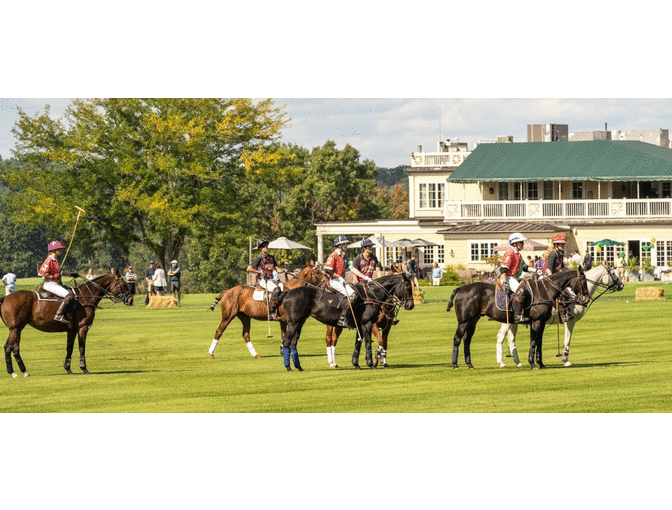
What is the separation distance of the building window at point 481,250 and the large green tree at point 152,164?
369 inches

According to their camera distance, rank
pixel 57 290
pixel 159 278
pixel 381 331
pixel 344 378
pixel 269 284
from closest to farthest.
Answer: pixel 344 378, pixel 57 290, pixel 381 331, pixel 269 284, pixel 159 278

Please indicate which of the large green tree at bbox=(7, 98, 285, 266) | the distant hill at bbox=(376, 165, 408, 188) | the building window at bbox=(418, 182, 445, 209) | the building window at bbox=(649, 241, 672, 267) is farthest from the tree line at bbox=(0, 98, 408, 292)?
the distant hill at bbox=(376, 165, 408, 188)

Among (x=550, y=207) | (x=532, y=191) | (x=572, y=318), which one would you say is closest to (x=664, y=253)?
(x=550, y=207)

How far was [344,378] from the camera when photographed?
1936 centimetres

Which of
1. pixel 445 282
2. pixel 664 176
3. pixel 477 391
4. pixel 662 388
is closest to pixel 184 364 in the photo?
pixel 477 391

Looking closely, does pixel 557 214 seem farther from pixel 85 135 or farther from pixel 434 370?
pixel 434 370

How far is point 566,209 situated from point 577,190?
3.03m

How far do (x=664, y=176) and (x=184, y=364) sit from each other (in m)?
25.0

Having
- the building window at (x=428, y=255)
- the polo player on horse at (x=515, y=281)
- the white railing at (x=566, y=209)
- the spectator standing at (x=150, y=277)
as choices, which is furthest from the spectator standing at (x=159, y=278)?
the polo player on horse at (x=515, y=281)

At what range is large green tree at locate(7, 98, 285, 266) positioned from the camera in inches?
1237

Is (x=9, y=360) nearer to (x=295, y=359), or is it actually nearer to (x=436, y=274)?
(x=295, y=359)

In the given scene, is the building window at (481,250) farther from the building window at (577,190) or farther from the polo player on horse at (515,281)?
the polo player on horse at (515,281)

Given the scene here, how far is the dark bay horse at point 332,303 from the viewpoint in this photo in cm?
2006

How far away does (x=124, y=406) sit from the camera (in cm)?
1759
